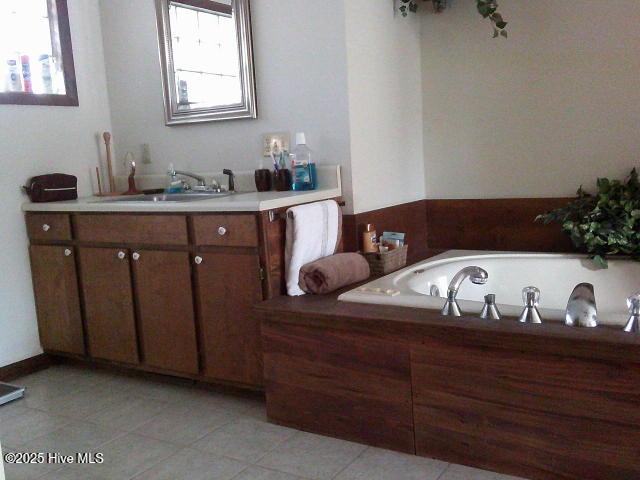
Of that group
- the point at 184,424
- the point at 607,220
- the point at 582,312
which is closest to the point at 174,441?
the point at 184,424

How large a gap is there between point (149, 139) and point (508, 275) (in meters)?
1.87

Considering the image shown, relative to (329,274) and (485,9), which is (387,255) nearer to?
(329,274)

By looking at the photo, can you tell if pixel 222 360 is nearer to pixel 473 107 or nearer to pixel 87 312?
pixel 87 312

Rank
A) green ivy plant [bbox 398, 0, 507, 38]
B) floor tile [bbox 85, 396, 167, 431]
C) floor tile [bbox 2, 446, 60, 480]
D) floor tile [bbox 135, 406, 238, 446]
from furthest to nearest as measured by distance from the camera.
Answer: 1. green ivy plant [bbox 398, 0, 507, 38]
2. floor tile [bbox 85, 396, 167, 431]
3. floor tile [bbox 135, 406, 238, 446]
4. floor tile [bbox 2, 446, 60, 480]

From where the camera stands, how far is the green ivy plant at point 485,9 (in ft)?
8.84

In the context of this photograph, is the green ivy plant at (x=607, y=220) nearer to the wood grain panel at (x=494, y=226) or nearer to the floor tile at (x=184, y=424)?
the wood grain panel at (x=494, y=226)

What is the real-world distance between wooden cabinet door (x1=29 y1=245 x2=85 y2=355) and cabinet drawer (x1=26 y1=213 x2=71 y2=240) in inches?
2.1

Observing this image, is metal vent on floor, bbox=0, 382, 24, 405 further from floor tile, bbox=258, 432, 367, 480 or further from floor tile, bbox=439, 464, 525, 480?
floor tile, bbox=439, 464, 525, 480

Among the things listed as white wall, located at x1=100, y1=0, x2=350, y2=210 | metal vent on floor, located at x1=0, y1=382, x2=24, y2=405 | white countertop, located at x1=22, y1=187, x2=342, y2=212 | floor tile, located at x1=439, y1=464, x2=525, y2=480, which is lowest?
floor tile, located at x1=439, y1=464, x2=525, y2=480

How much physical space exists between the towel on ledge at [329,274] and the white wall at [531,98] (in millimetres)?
958

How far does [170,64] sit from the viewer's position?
300cm

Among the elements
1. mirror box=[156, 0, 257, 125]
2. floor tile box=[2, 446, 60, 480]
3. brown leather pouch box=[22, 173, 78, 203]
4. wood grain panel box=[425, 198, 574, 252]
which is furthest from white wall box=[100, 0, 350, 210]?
floor tile box=[2, 446, 60, 480]

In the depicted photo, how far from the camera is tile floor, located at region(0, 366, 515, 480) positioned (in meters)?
1.90

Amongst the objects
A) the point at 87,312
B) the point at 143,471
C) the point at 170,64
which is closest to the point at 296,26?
the point at 170,64
